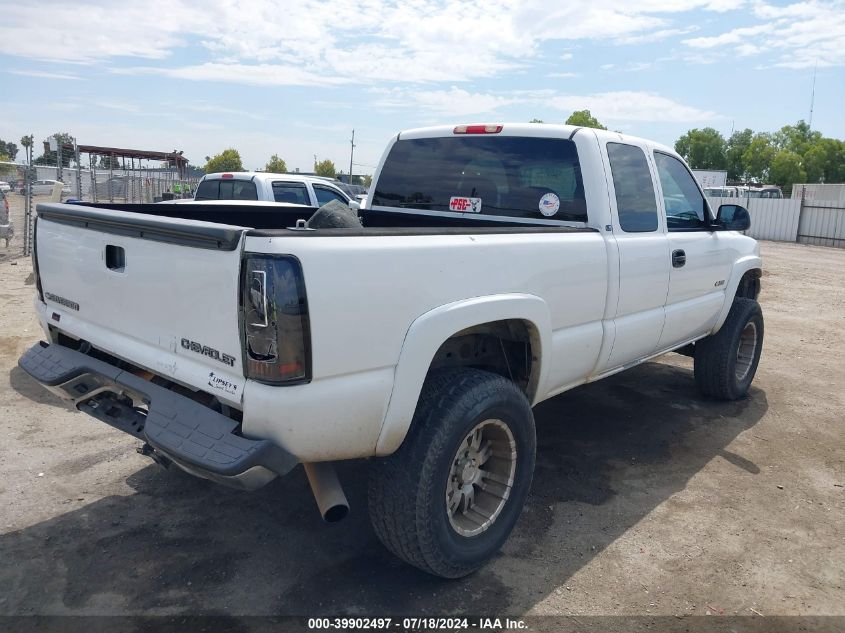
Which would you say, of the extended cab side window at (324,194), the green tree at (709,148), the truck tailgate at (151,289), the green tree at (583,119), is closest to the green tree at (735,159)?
the green tree at (709,148)

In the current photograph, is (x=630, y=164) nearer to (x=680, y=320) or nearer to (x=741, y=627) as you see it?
(x=680, y=320)

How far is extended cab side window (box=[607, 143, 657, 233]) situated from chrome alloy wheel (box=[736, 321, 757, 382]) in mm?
2155

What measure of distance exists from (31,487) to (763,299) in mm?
11038

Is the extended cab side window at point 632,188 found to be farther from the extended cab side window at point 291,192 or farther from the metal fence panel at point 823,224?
the metal fence panel at point 823,224

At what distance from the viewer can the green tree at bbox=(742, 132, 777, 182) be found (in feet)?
220

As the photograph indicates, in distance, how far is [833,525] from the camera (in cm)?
376

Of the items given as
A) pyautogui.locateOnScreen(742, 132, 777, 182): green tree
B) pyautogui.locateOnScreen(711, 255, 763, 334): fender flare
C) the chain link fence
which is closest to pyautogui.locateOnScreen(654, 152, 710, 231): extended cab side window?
pyautogui.locateOnScreen(711, 255, 763, 334): fender flare

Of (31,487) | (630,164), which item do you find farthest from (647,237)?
(31,487)

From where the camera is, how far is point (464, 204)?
14.3 ft

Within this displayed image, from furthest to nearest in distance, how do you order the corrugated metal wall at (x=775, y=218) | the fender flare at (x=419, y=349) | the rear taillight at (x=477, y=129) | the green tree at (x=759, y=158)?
the green tree at (x=759, y=158)
the corrugated metal wall at (x=775, y=218)
the rear taillight at (x=477, y=129)
the fender flare at (x=419, y=349)

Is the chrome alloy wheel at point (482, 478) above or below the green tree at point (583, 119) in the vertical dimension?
below

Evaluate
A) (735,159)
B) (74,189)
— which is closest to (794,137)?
(735,159)

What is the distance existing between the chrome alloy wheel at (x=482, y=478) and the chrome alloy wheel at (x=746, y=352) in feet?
11.3

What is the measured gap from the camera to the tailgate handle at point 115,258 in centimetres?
285
